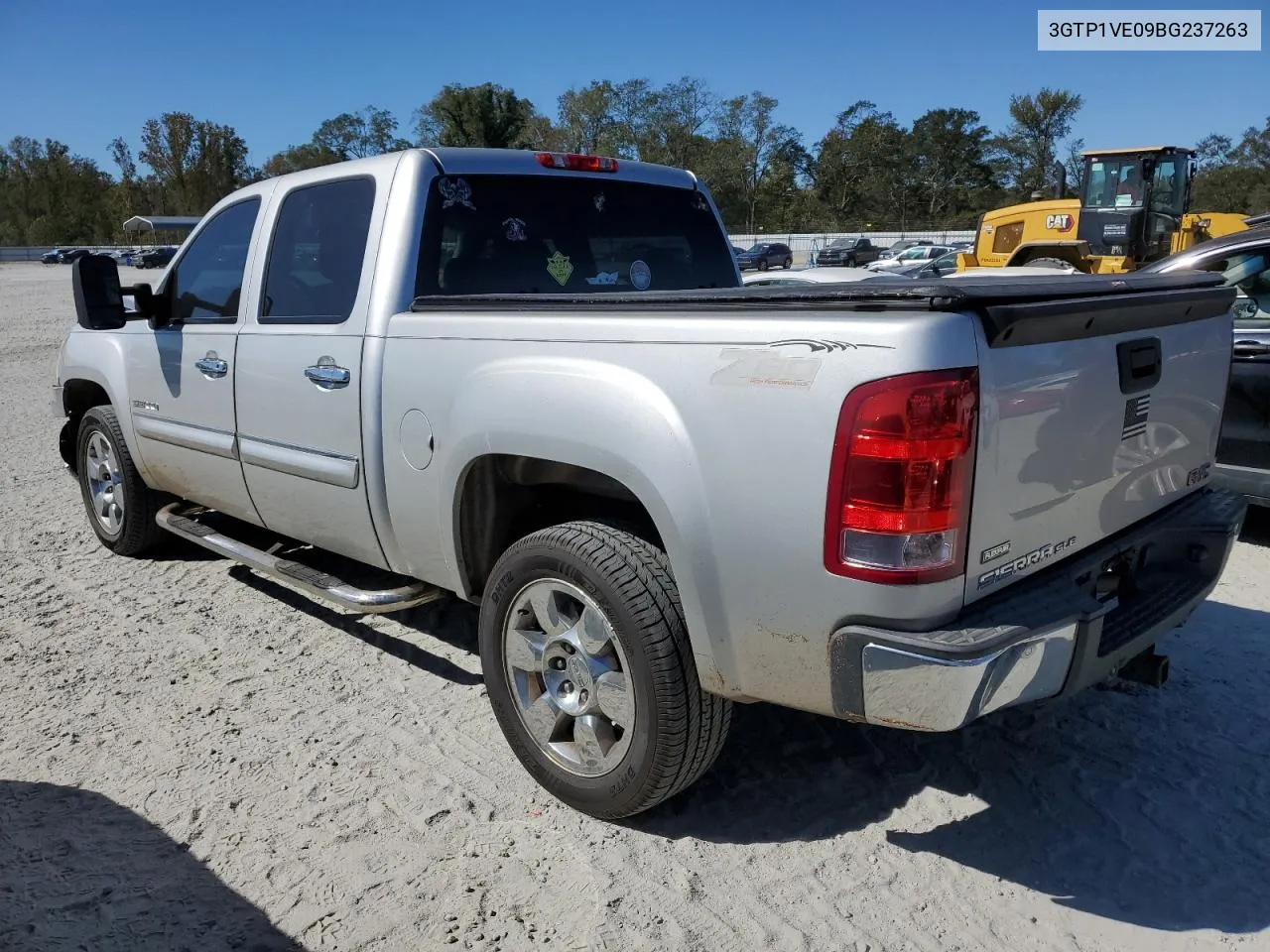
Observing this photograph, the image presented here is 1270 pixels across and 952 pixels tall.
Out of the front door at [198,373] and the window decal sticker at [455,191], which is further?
the front door at [198,373]

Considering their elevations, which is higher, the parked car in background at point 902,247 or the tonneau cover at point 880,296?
the tonneau cover at point 880,296

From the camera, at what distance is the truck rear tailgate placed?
7.20ft

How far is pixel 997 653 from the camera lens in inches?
85.0

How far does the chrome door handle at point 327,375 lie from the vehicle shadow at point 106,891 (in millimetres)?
1533

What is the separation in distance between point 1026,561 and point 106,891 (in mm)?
2616

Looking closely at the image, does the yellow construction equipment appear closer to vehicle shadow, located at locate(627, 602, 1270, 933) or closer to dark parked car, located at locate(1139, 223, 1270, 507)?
dark parked car, located at locate(1139, 223, 1270, 507)

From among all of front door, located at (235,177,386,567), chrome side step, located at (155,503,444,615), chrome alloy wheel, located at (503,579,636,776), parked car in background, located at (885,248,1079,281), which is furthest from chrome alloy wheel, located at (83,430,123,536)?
parked car in background, located at (885,248,1079,281)

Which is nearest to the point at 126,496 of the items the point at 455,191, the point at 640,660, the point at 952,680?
the point at 455,191

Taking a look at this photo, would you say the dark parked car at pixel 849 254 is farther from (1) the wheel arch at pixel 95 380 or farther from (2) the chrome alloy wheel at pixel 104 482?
(2) the chrome alloy wheel at pixel 104 482

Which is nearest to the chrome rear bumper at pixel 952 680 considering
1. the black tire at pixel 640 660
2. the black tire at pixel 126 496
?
the black tire at pixel 640 660

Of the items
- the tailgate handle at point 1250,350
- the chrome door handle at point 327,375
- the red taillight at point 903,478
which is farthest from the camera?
the tailgate handle at point 1250,350

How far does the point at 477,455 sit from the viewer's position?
2959mm

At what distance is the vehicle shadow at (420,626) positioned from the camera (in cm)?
400

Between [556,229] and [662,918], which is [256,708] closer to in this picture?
[662,918]
